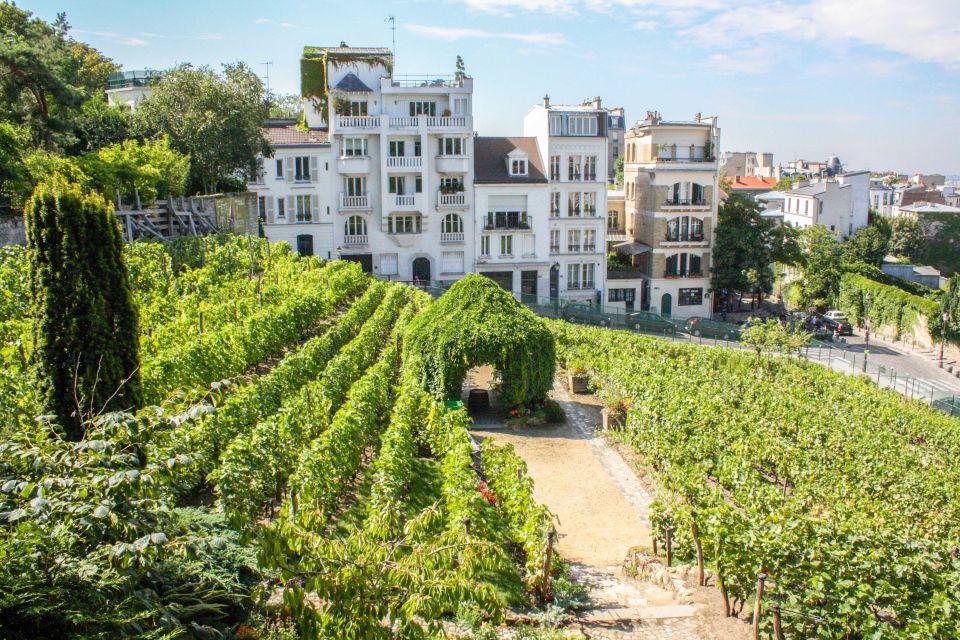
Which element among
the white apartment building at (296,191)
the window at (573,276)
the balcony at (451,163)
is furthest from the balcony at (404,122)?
the window at (573,276)

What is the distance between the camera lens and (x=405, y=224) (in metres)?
49.6

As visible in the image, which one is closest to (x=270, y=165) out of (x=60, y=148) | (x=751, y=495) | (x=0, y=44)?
(x=60, y=148)

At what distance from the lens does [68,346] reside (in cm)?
1312

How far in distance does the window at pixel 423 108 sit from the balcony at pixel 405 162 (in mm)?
2669

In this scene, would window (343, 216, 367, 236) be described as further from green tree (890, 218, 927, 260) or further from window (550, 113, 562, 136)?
green tree (890, 218, 927, 260)

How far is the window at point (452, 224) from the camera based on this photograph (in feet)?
164

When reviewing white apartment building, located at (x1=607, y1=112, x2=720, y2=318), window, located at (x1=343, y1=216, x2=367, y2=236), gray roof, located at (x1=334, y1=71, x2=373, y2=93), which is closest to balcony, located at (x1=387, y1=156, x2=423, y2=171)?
window, located at (x1=343, y1=216, x2=367, y2=236)

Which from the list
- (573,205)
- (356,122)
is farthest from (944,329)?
(356,122)

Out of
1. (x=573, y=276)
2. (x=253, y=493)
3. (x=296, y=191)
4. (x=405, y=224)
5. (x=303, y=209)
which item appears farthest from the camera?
(x=573, y=276)

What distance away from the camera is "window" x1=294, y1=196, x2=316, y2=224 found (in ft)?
159

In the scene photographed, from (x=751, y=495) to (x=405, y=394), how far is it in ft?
28.4

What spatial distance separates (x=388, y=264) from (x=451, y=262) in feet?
12.8

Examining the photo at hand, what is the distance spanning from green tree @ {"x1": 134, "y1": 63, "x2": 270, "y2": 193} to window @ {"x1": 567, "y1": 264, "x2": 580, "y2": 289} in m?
21.0

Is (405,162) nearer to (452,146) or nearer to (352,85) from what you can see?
(452,146)
